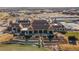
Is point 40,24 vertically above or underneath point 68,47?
above

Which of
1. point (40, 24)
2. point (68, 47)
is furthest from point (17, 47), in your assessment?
point (68, 47)

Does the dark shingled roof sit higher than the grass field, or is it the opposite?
the dark shingled roof

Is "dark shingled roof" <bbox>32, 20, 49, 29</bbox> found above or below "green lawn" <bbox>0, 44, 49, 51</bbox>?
above

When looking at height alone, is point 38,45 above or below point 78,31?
below

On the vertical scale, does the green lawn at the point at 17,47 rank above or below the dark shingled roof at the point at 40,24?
below

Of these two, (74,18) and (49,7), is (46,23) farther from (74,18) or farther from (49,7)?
(74,18)

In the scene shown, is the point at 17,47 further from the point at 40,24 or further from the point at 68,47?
the point at 68,47

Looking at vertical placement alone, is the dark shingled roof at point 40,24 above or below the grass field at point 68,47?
above

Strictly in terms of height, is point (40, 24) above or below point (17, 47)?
above

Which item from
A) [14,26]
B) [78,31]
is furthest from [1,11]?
[78,31]
